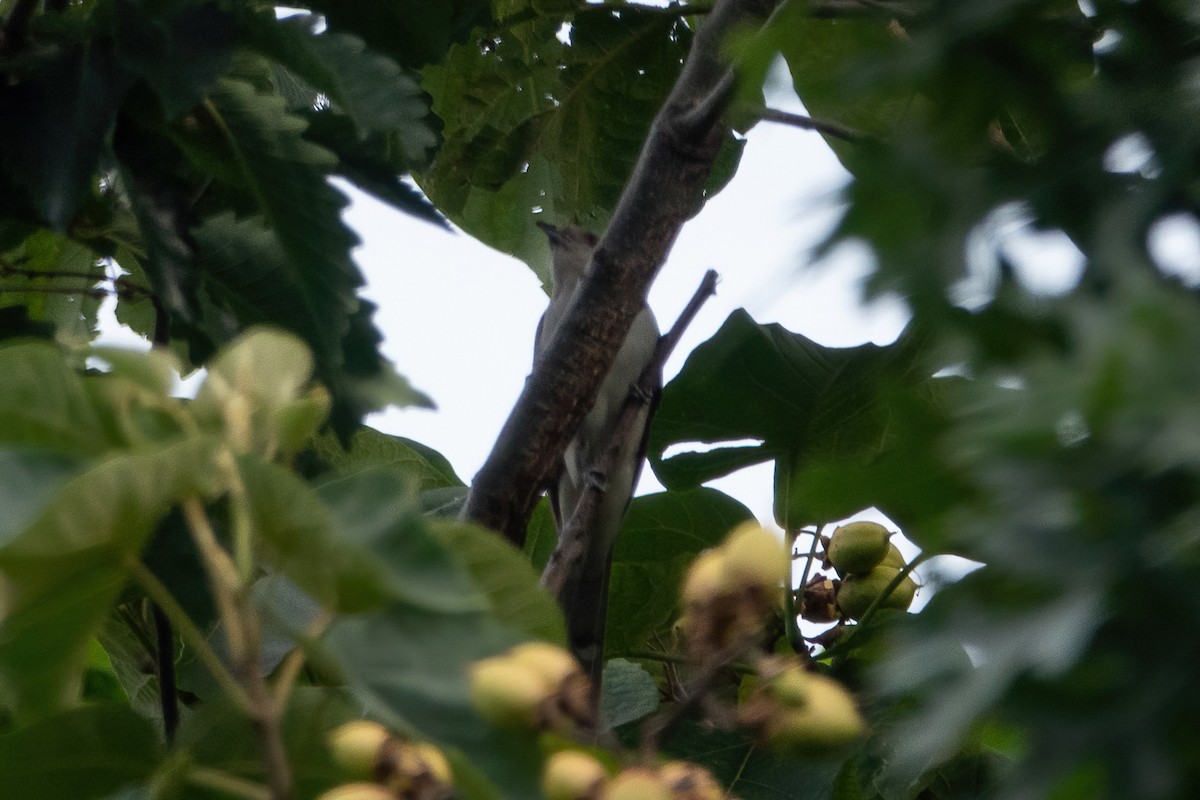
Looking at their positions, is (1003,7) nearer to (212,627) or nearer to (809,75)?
(809,75)

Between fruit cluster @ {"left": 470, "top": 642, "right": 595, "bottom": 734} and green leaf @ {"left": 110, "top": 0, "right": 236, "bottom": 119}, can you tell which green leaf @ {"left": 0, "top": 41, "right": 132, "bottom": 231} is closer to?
green leaf @ {"left": 110, "top": 0, "right": 236, "bottom": 119}

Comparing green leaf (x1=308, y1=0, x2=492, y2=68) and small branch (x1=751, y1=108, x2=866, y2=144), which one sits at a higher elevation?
green leaf (x1=308, y1=0, x2=492, y2=68)

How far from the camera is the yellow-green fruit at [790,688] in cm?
65

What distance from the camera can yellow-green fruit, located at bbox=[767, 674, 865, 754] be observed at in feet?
2.10

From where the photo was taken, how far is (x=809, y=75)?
76 cm

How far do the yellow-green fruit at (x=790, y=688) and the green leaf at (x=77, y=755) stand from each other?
1.41ft

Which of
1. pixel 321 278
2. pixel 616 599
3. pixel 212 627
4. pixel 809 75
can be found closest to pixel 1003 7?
pixel 809 75

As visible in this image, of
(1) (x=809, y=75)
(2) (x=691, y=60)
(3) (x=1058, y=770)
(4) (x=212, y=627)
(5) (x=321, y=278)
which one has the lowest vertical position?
(4) (x=212, y=627)

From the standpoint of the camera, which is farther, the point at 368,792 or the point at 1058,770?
the point at 368,792

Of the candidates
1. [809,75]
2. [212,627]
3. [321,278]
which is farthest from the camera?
[212,627]

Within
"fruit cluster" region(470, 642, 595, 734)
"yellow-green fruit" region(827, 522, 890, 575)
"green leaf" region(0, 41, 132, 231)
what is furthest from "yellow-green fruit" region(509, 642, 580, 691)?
"yellow-green fruit" region(827, 522, 890, 575)

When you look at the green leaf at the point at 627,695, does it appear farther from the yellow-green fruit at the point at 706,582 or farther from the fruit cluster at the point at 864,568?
the yellow-green fruit at the point at 706,582

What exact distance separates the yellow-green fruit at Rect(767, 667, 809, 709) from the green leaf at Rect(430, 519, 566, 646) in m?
0.20

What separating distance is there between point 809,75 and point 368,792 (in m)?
0.47
